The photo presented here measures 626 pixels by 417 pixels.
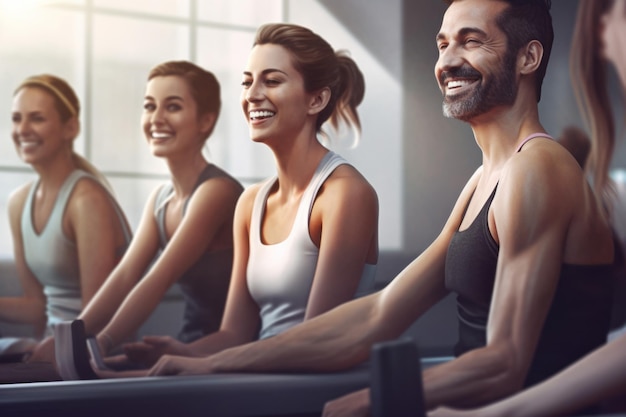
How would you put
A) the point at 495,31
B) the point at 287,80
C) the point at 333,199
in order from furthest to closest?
the point at 287,80 < the point at 333,199 < the point at 495,31

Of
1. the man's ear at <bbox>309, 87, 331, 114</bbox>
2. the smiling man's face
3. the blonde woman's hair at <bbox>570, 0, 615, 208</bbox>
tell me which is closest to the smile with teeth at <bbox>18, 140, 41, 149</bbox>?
the man's ear at <bbox>309, 87, 331, 114</bbox>

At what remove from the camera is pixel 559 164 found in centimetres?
140

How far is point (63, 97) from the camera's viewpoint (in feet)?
8.41

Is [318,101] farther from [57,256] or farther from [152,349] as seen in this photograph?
[57,256]

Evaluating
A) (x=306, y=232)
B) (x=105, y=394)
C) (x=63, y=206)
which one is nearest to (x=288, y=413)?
(x=105, y=394)

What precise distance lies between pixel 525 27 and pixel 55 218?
1.50 meters

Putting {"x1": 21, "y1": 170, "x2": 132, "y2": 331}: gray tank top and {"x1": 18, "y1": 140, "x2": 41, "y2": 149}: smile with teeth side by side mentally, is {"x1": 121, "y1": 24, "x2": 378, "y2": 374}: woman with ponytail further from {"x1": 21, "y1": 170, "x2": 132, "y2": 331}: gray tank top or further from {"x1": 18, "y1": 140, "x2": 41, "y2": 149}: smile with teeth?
{"x1": 18, "y1": 140, "x2": 41, "y2": 149}: smile with teeth

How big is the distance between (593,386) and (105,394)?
2.37 feet

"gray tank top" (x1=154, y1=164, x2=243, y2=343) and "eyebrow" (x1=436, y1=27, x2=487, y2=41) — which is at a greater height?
"eyebrow" (x1=436, y1=27, x2=487, y2=41)

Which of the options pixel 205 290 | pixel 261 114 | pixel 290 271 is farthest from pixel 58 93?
pixel 290 271

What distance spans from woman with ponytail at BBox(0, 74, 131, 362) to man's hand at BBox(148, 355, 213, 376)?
2.43ft

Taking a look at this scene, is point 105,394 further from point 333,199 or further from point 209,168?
point 209,168

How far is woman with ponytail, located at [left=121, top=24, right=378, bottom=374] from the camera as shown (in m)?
1.77

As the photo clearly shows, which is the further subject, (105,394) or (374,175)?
(374,175)
